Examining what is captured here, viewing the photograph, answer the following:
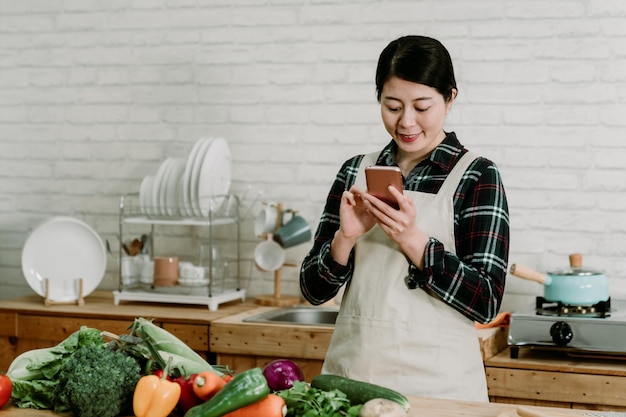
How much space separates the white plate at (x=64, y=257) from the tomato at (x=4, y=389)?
2.12m

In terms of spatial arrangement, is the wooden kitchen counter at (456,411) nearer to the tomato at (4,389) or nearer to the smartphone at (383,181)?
the tomato at (4,389)

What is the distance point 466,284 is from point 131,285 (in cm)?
235

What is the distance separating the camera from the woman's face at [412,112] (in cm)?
234

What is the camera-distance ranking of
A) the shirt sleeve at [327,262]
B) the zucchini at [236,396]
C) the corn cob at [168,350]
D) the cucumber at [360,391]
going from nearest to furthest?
1. the zucchini at [236,396]
2. the cucumber at [360,391]
3. the corn cob at [168,350]
4. the shirt sleeve at [327,262]

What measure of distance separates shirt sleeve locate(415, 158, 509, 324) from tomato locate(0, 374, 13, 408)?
1045mm

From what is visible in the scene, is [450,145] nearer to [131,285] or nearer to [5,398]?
[5,398]

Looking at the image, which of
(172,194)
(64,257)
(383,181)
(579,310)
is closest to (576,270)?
(579,310)

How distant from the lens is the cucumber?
1910mm

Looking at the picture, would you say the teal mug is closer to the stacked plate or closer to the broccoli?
the stacked plate

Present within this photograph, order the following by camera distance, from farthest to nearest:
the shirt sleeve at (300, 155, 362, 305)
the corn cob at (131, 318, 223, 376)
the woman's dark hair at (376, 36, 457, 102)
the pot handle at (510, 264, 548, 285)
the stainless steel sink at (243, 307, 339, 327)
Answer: the stainless steel sink at (243, 307, 339, 327)
the pot handle at (510, 264, 548, 285)
the shirt sleeve at (300, 155, 362, 305)
the woman's dark hair at (376, 36, 457, 102)
the corn cob at (131, 318, 223, 376)

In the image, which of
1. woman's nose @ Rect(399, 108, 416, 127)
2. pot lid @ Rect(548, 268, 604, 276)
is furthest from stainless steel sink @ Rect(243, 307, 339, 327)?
woman's nose @ Rect(399, 108, 416, 127)

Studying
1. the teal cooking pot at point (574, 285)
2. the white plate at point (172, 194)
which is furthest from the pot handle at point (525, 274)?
the white plate at point (172, 194)

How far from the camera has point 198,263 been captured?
4.44m

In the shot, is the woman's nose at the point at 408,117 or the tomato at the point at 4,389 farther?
the woman's nose at the point at 408,117
